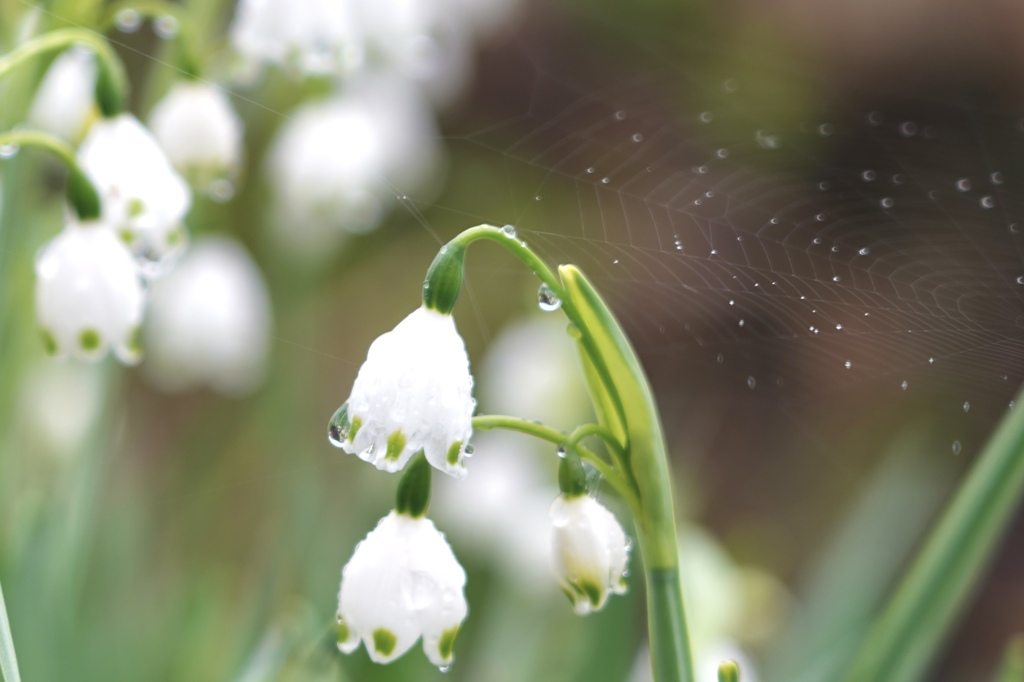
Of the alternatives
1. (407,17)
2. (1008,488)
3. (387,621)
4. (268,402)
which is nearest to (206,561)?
(268,402)

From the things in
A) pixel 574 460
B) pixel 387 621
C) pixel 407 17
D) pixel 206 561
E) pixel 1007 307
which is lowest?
pixel 206 561

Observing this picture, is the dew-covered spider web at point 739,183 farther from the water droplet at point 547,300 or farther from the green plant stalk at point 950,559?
the water droplet at point 547,300

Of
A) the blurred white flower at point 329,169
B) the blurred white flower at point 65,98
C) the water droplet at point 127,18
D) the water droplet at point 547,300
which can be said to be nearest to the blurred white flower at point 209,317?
the blurred white flower at point 329,169

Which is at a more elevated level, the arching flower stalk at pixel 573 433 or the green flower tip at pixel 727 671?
the arching flower stalk at pixel 573 433

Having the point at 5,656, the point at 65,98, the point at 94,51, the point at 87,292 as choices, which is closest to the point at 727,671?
the point at 5,656

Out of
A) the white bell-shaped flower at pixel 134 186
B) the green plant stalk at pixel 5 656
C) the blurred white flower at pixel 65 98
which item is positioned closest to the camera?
the green plant stalk at pixel 5 656

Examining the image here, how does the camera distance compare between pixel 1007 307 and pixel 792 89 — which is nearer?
pixel 1007 307

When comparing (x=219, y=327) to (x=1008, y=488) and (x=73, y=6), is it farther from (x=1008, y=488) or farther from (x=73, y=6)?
Result: (x=1008, y=488)
